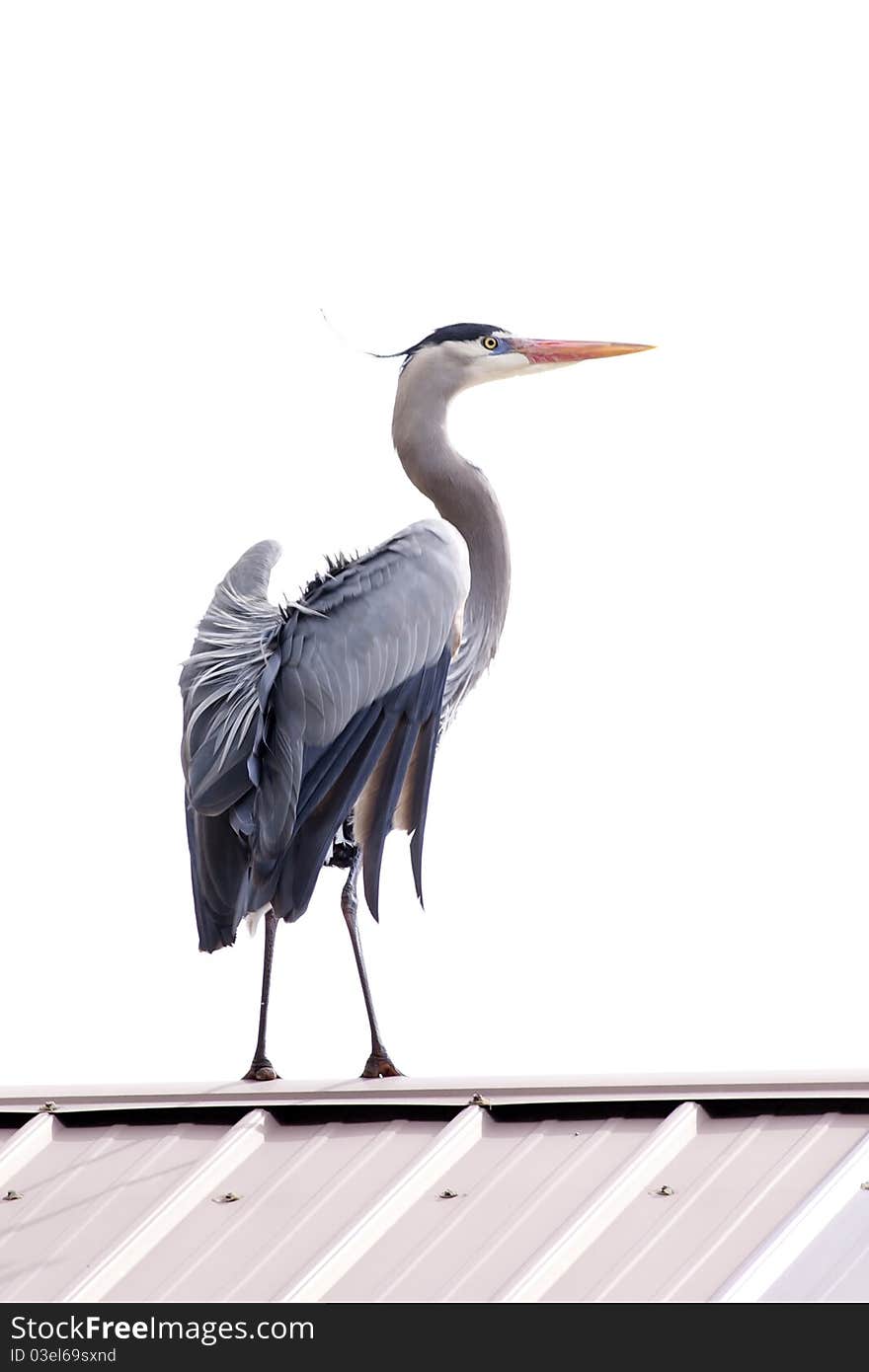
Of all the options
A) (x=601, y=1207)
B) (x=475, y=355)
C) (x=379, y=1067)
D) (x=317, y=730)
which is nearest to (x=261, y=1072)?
(x=379, y=1067)

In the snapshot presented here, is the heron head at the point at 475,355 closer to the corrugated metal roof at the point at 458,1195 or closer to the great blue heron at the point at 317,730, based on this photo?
the great blue heron at the point at 317,730

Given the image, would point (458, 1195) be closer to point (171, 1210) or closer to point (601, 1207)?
point (601, 1207)

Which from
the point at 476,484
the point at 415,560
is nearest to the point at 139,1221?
the point at 415,560

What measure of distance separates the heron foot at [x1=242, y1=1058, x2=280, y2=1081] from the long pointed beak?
3.70 metres

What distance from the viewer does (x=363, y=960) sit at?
7242mm

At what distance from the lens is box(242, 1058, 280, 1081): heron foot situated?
672 cm

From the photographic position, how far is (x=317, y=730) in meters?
6.95

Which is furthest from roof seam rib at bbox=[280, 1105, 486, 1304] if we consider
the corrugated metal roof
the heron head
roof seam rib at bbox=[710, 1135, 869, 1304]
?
the heron head

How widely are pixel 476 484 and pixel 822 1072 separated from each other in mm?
4140

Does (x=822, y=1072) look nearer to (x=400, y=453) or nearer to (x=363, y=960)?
(x=363, y=960)

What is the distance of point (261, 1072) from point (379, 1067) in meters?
0.42

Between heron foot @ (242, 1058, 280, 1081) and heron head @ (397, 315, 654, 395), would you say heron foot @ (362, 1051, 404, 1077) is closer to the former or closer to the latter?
heron foot @ (242, 1058, 280, 1081)

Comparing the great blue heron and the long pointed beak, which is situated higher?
the long pointed beak

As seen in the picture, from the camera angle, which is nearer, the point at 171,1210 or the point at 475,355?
the point at 171,1210
